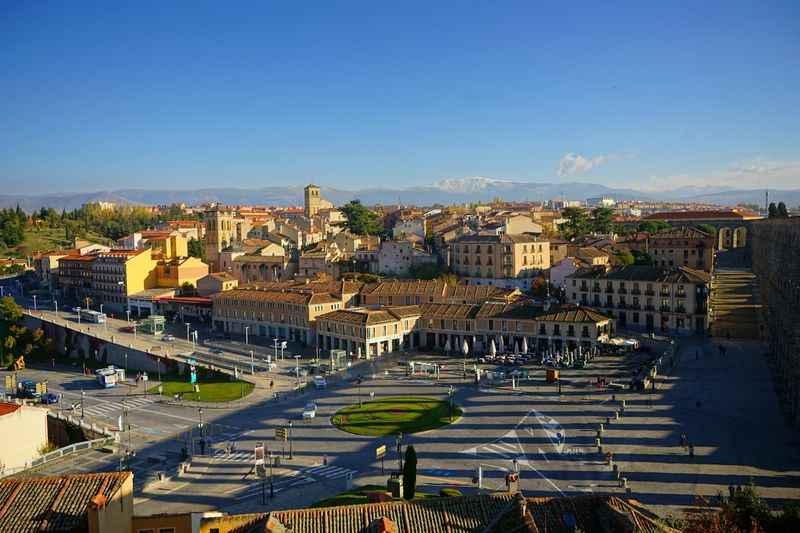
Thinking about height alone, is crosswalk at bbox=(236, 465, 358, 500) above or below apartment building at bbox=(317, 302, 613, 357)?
below

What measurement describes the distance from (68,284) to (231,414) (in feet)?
228

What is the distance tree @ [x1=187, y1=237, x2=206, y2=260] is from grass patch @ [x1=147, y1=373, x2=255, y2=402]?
58.4 metres

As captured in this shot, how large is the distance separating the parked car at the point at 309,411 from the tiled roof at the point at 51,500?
72.5 ft

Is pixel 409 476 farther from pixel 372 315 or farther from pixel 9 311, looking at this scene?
pixel 9 311

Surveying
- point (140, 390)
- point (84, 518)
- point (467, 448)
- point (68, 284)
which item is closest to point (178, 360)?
point (140, 390)

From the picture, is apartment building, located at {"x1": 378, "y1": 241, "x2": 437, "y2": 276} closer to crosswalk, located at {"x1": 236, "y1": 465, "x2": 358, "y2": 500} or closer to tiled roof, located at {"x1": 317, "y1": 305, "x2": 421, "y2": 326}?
tiled roof, located at {"x1": 317, "y1": 305, "x2": 421, "y2": 326}

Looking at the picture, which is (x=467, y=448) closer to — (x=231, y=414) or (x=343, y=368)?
(x=231, y=414)

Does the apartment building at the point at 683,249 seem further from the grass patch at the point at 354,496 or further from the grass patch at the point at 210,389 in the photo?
the grass patch at the point at 354,496

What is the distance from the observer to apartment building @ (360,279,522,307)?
68.0 metres

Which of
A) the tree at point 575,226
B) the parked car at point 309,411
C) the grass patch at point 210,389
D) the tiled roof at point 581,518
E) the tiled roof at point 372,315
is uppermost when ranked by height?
the tree at point 575,226

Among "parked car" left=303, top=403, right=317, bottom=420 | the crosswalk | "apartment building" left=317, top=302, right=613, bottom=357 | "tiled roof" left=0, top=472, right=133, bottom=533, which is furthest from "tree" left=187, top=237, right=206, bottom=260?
"tiled roof" left=0, top=472, right=133, bottom=533

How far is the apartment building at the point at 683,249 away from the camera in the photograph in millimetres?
79500

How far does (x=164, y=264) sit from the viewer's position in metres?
94.4

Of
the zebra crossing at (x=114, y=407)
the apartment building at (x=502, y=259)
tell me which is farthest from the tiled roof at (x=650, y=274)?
the zebra crossing at (x=114, y=407)
